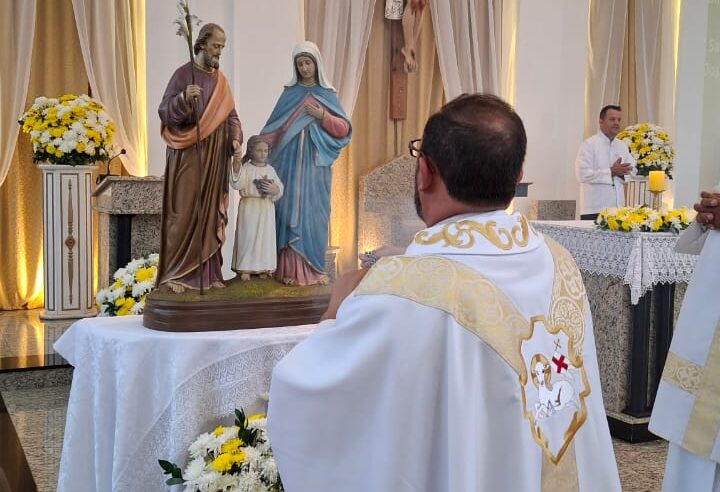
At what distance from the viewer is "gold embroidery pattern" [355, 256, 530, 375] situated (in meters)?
1.72

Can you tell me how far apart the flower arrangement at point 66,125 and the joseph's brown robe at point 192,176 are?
14.9 feet

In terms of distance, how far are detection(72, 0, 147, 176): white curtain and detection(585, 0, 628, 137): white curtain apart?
621 cm

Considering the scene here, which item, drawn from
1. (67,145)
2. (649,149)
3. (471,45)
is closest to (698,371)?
(67,145)

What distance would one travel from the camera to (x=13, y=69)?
326 inches

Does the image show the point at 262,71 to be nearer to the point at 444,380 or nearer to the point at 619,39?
the point at 619,39

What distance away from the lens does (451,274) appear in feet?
5.72

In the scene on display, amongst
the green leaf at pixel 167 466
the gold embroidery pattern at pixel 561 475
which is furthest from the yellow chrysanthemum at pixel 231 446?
the gold embroidery pattern at pixel 561 475

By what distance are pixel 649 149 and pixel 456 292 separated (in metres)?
8.40

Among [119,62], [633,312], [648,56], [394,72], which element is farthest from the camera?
[648,56]

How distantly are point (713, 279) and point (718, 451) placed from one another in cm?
57

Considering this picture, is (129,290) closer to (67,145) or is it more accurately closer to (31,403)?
(31,403)

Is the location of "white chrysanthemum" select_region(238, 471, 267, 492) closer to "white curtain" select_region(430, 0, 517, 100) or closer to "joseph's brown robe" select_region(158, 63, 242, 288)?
"joseph's brown robe" select_region(158, 63, 242, 288)

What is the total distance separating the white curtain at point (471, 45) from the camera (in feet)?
32.9

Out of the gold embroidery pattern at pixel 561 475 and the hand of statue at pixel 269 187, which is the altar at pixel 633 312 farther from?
the gold embroidery pattern at pixel 561 475
